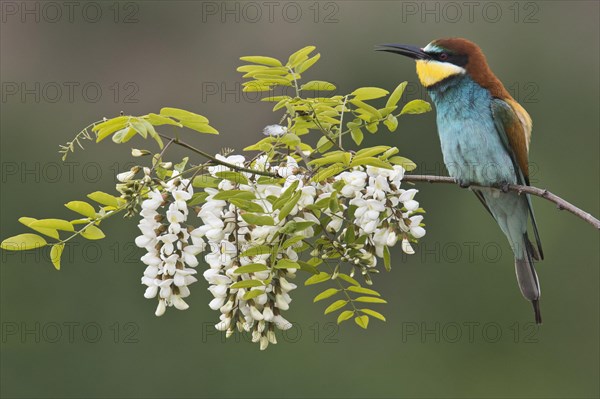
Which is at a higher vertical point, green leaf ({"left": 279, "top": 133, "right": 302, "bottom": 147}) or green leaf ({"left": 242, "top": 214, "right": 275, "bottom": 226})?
green leaf ({"left": 279, "top": 133, "right": 302, "bottom": 147})

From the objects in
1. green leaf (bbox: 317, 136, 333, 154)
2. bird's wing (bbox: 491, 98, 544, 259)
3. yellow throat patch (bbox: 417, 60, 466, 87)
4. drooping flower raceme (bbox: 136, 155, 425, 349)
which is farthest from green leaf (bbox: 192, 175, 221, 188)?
bird's wing (bbox: 491, 98, 544, 259)

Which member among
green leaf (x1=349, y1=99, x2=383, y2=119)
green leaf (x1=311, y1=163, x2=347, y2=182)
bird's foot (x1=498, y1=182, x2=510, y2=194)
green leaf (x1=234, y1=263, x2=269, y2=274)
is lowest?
green leaf (x1=234, y1=263, x2=269, y2=274)

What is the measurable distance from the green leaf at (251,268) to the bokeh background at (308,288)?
3.08m

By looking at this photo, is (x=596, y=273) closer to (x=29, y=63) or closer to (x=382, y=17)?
(x=382, y=17)

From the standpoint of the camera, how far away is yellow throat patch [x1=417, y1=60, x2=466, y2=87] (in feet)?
7.50

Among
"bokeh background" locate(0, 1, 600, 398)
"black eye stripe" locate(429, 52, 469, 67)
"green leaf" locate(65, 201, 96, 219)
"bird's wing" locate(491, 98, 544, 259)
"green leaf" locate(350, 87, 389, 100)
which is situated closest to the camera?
"green leaf" locate(65, 201, 96, 219)

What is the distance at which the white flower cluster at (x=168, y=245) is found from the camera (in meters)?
1.60

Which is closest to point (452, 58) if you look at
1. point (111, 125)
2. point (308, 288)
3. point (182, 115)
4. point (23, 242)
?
point (182, 115)

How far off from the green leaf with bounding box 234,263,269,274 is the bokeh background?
3080 mm

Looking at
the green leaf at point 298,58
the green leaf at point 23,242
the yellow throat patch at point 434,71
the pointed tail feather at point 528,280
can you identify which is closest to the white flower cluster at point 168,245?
the green leaf at point 23,242

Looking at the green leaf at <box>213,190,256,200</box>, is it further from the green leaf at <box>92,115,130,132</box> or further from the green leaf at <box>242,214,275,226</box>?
the green leaf at <box>92,115,130,132</box>

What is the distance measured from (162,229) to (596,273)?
4343 millimetres

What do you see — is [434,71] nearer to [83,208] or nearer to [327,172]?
[327,172]

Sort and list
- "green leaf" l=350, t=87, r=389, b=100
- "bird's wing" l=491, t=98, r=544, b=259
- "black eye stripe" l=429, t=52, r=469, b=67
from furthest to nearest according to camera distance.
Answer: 1. "bird's wing" l=491, t=98, r=544, b=259
2. "black eye stripe" l=429, t=52, r=469, b=67
3. "green leaf" l=350, t=87, r=389, b=100
